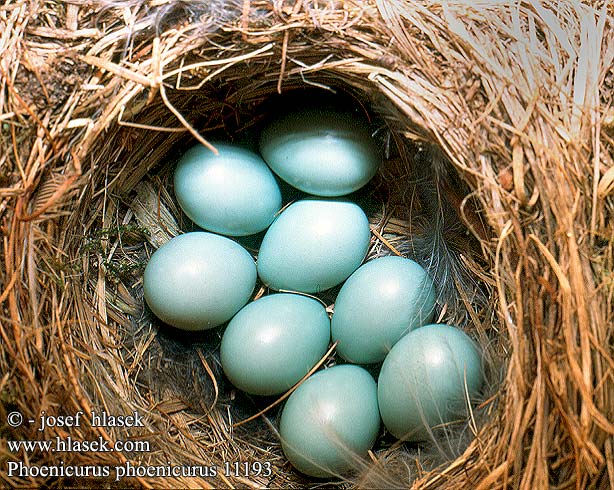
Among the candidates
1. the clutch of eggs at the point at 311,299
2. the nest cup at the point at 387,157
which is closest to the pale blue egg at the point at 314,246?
the clutch of eggs at the point at 311,299

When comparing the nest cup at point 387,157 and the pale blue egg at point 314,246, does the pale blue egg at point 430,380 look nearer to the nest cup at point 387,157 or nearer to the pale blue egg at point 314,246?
the nest cup at point 387,157

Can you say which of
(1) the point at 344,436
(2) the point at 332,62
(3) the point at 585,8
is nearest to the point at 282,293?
(1) the point at 344,436

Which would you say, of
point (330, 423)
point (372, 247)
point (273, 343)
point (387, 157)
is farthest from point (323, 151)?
point (330, 423)

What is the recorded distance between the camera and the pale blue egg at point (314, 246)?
4.17 ft

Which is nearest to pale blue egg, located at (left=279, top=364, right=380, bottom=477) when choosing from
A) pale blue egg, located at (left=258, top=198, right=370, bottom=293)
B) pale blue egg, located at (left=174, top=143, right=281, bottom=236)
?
pale blue egg, located at (left=258, top=198, right=370, bottom=293)

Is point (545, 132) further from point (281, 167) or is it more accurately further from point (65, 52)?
point (65, 52)

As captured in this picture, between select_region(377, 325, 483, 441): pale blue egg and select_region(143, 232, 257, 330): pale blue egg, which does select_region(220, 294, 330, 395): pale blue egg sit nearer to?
select_region(143, 232, 257, 330): pale blue egg

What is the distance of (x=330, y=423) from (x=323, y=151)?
1.70 ft

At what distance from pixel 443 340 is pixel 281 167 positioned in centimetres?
47

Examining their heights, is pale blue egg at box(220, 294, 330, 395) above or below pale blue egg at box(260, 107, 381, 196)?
below

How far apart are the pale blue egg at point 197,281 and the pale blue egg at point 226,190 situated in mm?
45

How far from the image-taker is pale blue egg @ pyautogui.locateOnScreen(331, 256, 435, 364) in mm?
1237

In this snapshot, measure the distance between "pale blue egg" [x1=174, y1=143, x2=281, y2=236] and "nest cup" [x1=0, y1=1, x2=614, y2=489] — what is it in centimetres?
9

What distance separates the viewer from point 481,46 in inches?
42.9
